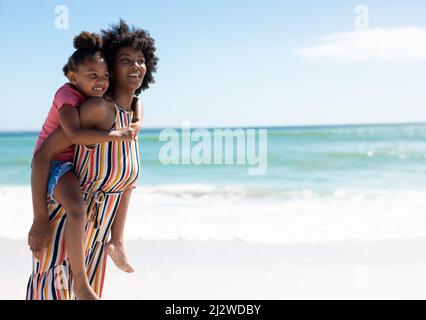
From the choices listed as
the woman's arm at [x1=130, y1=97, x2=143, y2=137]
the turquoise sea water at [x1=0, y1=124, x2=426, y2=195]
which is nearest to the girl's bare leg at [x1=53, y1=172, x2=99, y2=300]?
the woman's arm at [x1=130, y1=97, x2=143, y2=137]

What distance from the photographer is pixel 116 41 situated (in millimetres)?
2814

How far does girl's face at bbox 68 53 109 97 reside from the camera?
2.68m

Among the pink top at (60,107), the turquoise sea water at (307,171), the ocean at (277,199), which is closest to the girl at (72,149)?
the pink top at (60,107)

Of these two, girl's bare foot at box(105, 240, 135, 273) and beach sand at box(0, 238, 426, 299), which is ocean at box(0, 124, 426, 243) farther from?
girl's bare foot at box(105, 240, 135, 273)

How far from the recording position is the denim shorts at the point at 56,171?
2682 mm

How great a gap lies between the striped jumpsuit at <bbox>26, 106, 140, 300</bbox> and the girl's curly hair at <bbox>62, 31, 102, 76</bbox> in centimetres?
28

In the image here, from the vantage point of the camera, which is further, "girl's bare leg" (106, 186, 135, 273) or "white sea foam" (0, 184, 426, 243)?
"white sea foam" (0, 184, 426, 243)

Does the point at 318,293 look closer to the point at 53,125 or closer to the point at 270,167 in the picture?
the point at 53,125

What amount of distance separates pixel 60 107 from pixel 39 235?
61cm

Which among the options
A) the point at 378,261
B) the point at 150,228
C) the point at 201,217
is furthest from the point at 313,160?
the point at 378,261

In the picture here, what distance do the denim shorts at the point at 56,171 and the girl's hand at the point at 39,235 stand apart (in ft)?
0.46

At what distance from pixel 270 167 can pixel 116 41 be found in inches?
626

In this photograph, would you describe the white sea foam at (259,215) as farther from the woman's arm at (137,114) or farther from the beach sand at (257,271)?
the woman's arm at (137,114)

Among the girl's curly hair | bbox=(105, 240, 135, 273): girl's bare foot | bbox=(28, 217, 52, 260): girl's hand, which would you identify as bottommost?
bbox=(105, 240, 135, 273): girl's bare foot
